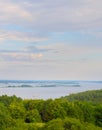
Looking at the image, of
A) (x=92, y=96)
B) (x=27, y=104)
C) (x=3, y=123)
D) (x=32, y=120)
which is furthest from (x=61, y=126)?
(x=92, y=96)

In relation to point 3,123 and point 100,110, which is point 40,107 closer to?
point 100,110

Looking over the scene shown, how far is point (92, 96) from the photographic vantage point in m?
95.4

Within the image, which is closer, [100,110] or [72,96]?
[100,110]

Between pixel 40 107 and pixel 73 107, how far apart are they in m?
5.40

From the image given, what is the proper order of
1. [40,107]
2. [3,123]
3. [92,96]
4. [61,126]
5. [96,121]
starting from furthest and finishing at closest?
[92,96] → [40,107] → [96,121] → [3,123] → [61,126]

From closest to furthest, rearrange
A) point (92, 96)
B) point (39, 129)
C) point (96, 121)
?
point (39, 129), point (96, 121), point (92, 96)

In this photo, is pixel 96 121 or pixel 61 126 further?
pixel 96 121

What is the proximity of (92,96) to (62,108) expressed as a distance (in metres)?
47.8

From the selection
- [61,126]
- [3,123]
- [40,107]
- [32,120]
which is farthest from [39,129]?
[40,107]

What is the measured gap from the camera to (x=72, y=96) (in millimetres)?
96375

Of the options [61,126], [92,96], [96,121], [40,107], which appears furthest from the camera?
[92,96]

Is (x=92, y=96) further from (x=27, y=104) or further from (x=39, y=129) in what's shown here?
(x=39, y=129)

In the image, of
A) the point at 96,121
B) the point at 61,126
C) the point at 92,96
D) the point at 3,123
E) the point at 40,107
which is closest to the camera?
the point at 61,126

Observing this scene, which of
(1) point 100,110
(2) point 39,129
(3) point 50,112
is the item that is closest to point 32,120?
(3) point 50,112
